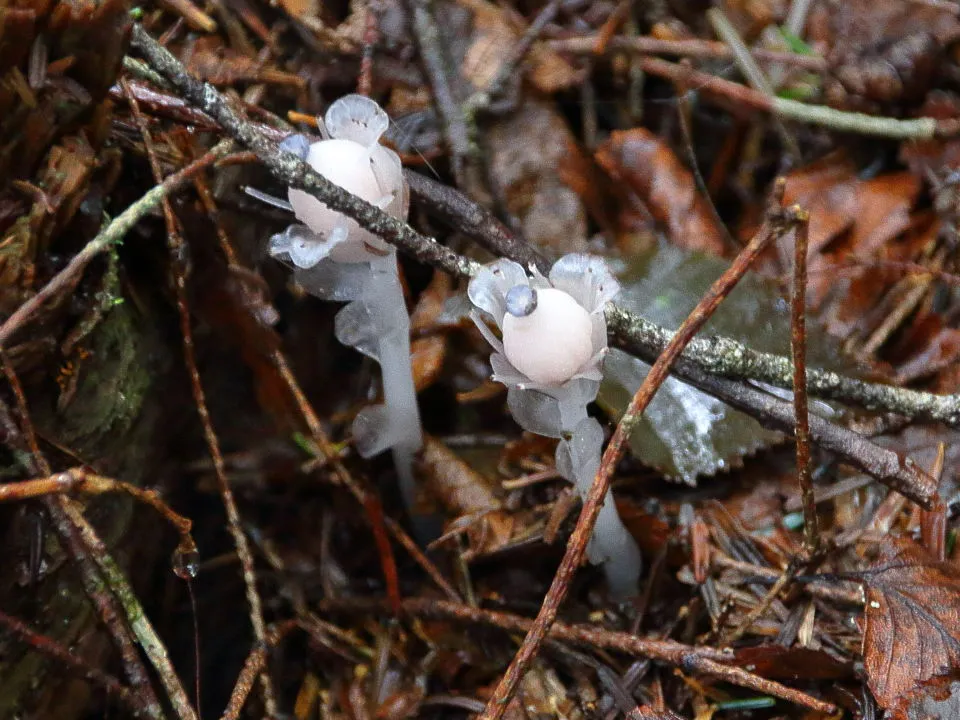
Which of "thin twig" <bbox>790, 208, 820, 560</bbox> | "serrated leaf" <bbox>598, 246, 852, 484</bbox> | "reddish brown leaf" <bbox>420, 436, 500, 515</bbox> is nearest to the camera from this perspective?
"thin twig" <bbox>790, 208, 820, 560</bbox>

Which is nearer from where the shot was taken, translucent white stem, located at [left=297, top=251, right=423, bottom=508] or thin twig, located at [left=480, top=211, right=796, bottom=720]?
thin twig, located at [left=480, top=211, right=796, bottom=720]

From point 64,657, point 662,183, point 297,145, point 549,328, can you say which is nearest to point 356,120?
point 297,145

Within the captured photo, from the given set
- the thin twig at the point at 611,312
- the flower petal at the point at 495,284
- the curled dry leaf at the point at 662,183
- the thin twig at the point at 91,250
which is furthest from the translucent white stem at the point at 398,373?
the curled dry leaf at the point at 662,183

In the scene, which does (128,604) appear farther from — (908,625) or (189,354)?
(908,625)

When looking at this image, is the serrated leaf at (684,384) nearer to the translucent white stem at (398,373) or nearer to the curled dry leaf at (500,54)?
the translucent white stem at (398,373)

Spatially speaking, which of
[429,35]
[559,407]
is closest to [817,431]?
[559,407]

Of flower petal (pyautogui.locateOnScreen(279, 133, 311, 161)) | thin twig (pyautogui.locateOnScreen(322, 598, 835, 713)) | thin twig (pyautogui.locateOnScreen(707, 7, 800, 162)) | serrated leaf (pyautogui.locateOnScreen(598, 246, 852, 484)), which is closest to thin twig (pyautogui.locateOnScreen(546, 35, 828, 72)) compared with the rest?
thin twig (pyautogui.locateOnScreen(707, 7, 800, 162))

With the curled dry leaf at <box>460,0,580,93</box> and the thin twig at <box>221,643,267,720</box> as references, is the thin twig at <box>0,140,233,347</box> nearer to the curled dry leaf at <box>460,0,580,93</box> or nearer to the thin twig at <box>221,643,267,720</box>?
the thin twig at <box>221,643,267,720</box>
